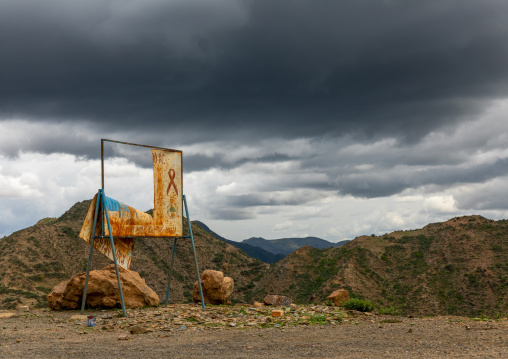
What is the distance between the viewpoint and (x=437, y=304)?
37.3 metres

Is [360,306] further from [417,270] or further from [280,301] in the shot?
[417,270]

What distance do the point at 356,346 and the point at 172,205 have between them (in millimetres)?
11805

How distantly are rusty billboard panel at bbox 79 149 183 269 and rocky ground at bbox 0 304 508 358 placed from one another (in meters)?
3.12

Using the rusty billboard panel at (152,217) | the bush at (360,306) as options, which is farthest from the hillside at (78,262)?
the bush at (360,306)

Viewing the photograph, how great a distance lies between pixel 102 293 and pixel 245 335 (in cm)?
1028

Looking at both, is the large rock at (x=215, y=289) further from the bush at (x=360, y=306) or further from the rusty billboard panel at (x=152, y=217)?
the bush at (x=360, y=306)

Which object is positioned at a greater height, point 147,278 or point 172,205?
point 172,205

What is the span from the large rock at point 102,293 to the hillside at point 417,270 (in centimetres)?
2007

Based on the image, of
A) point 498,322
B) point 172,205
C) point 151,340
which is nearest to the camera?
point 151,340

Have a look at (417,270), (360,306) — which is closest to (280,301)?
(360,306)

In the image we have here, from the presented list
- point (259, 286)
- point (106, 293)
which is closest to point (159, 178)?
point (106, 293)

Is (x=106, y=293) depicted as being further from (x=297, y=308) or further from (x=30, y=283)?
(x=30, y=283)

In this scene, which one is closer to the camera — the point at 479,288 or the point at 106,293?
the point at 106,293

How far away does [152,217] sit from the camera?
21094mm
